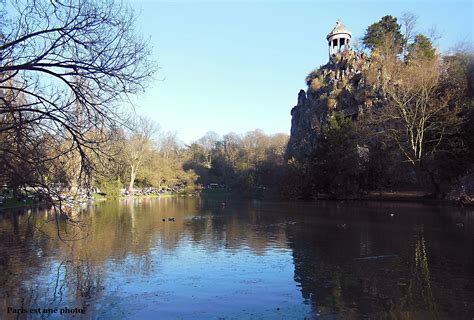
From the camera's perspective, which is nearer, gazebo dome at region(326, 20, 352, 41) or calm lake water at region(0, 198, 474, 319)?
calm lake water at region(0, 198, 474, 319)

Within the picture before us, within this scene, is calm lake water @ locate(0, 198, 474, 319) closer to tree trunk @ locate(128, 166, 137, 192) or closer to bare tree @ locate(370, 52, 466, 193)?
bare tree @ locate(370, 52, 466, 193)

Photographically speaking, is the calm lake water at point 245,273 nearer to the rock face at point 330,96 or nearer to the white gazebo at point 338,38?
the rock face at point 330,96

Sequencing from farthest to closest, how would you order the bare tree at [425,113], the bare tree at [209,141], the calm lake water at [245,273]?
1. the bare tree at [209,141]
2. the bare tree at [425,113]
3. the calm lake water at [245,273]

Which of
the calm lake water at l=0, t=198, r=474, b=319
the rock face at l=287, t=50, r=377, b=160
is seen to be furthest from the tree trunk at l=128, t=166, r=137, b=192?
the calm lake water at l=0, t=198, r=474, b=319

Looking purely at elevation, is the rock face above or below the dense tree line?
above

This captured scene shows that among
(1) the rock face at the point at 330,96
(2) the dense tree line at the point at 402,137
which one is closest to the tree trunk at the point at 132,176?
(1) the rock face at the point at 330,96

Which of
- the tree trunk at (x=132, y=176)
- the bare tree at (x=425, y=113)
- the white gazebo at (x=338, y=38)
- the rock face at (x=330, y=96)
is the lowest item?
the tree trunk at (x=132, y=176)

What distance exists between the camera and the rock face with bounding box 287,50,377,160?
56656 millimetres

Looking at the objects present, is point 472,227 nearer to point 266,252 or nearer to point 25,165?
point 266,252

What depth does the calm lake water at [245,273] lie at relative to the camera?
29.3 ft

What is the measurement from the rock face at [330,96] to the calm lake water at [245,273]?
117 ft

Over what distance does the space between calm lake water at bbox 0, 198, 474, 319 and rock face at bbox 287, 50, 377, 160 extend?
35.7 m

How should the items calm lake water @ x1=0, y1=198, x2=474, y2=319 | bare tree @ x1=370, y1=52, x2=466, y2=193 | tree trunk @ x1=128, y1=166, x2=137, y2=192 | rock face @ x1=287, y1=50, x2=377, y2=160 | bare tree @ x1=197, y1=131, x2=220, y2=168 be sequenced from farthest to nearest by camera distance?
bare tree @ x1=197, y1=131, x2=220, y2=168 → tree trunk @ x1=128, y1=166, x2=137, y2=192 → rock face @ x1=287, y1=50, x2=377, y2=160 → bare tree @ x1=370, y1=52, x2=466, y2=193 → calm lake water @ x1=0, y1=198, x2=474, y2=319

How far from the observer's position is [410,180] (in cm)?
4400
